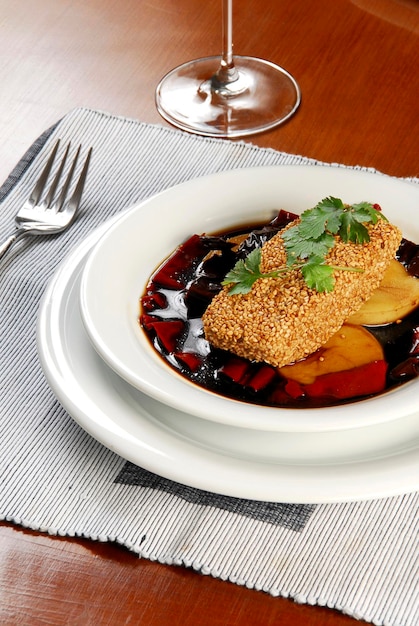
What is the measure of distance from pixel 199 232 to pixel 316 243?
37 centimetres

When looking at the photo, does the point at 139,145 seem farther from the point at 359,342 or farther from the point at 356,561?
the point at 356,561

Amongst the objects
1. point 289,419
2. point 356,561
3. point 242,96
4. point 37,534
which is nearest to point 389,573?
point 356,561

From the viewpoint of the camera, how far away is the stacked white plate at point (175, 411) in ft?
4.62

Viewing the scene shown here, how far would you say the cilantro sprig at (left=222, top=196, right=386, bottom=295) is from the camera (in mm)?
1623

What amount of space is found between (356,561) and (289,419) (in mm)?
275

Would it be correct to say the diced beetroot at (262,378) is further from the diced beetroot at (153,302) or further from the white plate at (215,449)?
the diced beetroot at (153,302)

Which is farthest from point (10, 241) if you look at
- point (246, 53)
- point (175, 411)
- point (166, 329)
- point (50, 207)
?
point (246, 53)

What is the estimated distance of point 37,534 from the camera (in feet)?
4.99

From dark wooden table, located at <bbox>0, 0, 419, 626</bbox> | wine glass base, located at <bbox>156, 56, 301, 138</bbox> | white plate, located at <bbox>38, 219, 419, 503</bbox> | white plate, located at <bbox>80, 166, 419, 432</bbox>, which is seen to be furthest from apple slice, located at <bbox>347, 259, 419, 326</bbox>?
wine glass base, located at <bbox>156, 56, 301, 138</bbox>

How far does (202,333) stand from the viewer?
1701 millimetres

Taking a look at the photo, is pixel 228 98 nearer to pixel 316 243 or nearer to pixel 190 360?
pixel 316 243

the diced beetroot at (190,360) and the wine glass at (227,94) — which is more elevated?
the diced beetroot at (190,360)

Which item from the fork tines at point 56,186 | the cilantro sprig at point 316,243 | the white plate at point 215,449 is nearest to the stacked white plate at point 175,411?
the white plate at point 215,449

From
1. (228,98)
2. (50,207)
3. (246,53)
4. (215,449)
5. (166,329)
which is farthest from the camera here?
(246,53)
